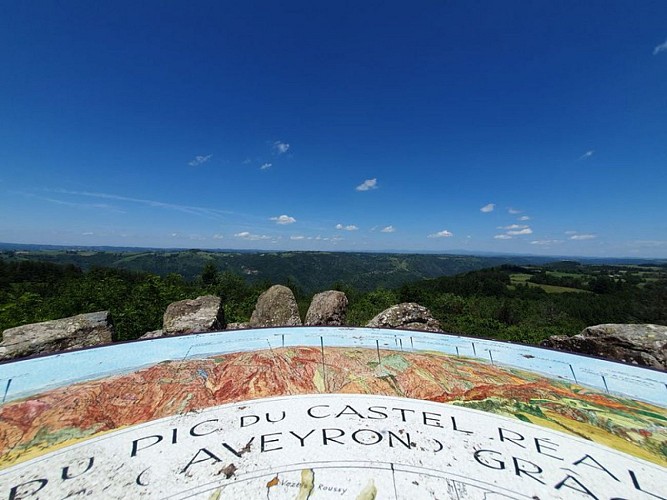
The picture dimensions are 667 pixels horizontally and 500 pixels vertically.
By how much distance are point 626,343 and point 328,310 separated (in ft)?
29.5

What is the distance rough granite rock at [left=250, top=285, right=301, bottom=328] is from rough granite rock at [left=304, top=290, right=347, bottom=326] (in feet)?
2.43

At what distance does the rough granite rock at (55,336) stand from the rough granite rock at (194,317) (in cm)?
168

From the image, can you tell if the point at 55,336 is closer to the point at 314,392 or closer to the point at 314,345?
the point at 314,345

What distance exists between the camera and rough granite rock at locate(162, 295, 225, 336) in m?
8.74

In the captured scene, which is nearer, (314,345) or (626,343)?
(314,345)

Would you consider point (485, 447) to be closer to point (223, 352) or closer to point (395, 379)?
point (395, 379)

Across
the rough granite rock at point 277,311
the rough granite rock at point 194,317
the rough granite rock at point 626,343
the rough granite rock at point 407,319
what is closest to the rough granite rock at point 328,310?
the rough granite rock at point 277,311

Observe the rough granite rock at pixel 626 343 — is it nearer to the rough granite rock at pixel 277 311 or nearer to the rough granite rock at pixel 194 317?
the rough granite rock at pixel 277 311

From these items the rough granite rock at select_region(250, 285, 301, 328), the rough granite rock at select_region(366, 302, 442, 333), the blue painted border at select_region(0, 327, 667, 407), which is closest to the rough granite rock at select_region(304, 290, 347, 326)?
the rough granite rock at select_region(250, 285, 301, 328)

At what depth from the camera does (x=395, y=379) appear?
5090 mm

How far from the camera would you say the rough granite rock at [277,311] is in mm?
10930

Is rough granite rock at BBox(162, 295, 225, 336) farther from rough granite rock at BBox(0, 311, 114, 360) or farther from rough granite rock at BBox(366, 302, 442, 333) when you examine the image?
rough granite rock at BBox(366, 302, 442, 333)

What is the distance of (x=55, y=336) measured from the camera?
7336 millimetres

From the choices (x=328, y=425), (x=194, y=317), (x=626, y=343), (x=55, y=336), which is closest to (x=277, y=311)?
(x=194, y=317)
